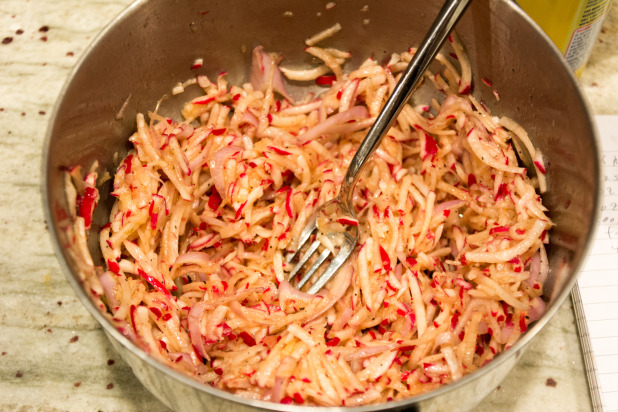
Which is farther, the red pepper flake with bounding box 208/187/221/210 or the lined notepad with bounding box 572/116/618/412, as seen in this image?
the red pepper flake with bounding box 208/187/221/210

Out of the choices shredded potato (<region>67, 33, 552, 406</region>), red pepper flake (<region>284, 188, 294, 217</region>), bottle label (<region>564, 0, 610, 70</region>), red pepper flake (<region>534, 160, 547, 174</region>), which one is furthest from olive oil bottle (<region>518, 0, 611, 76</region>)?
red pepper flake (<region>284, 188, 294, 217</region>)

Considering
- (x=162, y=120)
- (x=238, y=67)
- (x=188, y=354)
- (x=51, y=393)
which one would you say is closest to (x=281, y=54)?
(x=238, y=67)

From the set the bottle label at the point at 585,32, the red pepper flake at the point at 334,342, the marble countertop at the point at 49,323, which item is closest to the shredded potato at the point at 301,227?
the red pepper flake at the point at 334,342

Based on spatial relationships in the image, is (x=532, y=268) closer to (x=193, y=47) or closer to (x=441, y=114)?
(x=441, y=114)

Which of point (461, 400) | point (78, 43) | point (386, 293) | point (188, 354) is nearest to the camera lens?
point (461, 400)

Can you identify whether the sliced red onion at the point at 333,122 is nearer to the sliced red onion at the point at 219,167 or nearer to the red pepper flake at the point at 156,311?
the sliced red onion at the point at 219,167

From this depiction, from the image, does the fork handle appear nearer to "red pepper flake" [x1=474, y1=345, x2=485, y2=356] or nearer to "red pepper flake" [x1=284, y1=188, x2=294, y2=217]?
"red pepper flake" [x1=284, y1=188, x2=294, y2=217]
